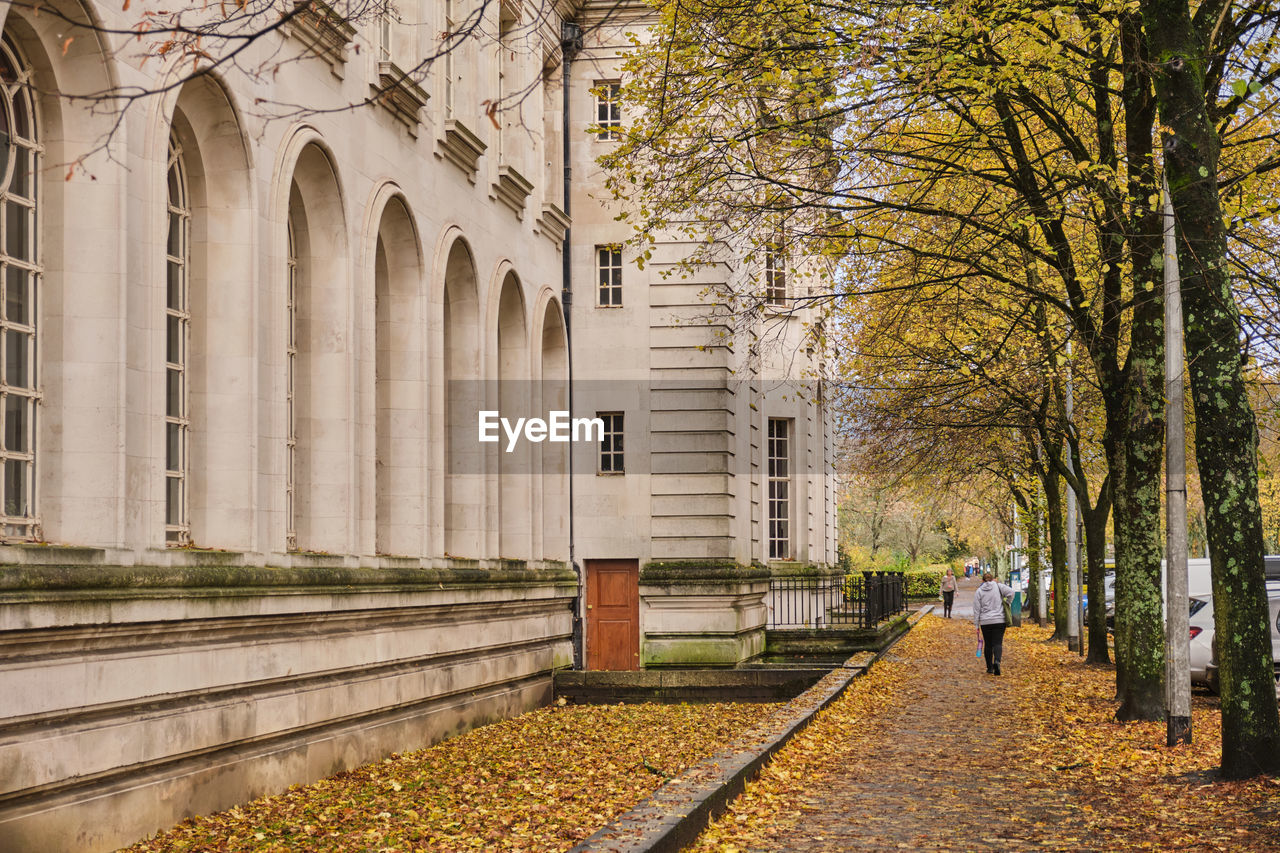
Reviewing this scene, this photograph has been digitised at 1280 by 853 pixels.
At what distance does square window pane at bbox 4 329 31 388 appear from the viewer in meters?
10.7

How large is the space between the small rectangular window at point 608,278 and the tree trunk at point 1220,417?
1660cm

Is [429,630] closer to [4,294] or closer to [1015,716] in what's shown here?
[1015,716]

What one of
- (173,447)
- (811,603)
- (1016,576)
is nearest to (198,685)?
(173,447)

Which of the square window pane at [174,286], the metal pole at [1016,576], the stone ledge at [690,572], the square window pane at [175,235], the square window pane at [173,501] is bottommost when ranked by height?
the metal pole at [1016,576]

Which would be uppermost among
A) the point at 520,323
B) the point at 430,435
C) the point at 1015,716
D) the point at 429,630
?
Result: the point at 520,323

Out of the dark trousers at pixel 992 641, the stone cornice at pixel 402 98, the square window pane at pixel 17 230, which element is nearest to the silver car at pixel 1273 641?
the dark trousers at pixel 992 641

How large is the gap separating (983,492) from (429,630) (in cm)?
3541

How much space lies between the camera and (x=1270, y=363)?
15.2 meters

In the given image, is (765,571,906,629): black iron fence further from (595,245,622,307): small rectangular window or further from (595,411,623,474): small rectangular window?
(595,245,622,307): small rectangular window

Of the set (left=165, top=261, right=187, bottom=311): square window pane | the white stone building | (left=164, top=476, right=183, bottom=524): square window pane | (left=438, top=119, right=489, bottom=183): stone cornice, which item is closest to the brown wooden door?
the white stone building

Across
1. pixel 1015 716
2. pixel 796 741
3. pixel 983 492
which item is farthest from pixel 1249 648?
pixel 983 492

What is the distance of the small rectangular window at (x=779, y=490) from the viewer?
1321 inches

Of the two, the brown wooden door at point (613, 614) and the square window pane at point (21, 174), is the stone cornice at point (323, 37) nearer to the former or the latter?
the square window pane at point (21, 174)

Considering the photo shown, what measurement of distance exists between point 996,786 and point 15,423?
8.31 m
